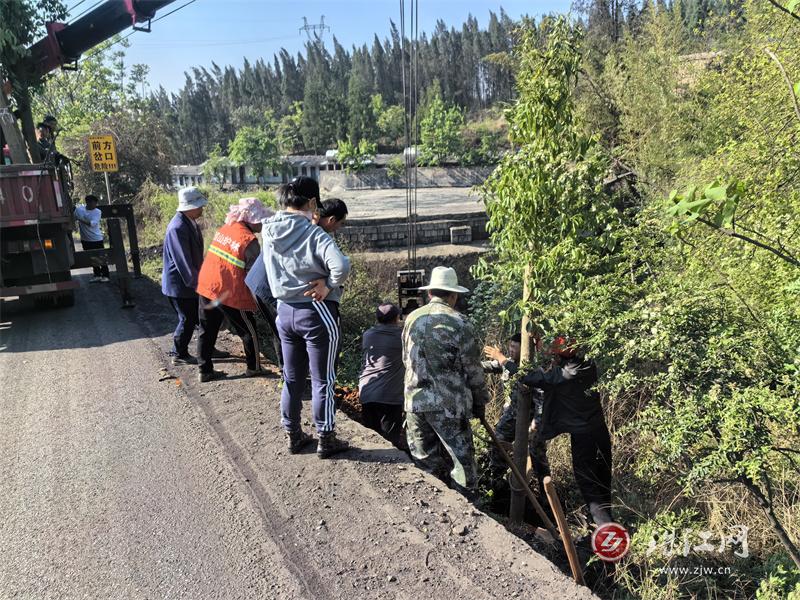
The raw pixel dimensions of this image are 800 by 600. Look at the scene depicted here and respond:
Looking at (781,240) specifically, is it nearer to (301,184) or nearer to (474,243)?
(301,184)

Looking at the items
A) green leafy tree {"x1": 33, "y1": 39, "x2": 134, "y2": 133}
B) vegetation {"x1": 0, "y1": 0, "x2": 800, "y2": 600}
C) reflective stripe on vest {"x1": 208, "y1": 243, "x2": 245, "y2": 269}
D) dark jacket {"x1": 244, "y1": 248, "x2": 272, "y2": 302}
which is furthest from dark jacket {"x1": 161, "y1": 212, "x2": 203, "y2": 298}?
green leafy tree {"x1": 33, "y1": 39, "x2": 134, "y2": 133}

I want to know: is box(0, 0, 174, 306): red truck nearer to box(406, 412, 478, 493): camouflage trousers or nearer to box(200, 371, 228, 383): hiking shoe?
box(200, 371, 228, 383): hiking shoe

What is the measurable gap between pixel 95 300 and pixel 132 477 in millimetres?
6098

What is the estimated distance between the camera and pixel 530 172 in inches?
135

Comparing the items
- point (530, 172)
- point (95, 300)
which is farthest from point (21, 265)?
point (530, 172)

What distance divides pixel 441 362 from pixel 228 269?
2.15 meters

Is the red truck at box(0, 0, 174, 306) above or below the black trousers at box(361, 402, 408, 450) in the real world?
above

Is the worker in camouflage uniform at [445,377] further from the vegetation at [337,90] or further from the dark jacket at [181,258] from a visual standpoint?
the vegetation at [337,90]

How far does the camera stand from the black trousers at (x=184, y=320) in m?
5.37

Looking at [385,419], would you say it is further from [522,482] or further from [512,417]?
[522,482]

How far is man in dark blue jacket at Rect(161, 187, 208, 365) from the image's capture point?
16.8 ft

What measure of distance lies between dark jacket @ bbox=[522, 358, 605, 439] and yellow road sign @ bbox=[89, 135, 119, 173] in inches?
366

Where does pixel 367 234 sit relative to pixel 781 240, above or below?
below

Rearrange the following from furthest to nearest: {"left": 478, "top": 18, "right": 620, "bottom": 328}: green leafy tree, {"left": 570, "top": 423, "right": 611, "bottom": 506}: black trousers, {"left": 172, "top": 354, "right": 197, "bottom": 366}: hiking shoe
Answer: {"left": 172, "top": 354, "right": 197, "bottom": 366}: hiking shoe < {"left": 570, "top": 423, "right": 611, "bottom": 506}: black trousers < {"left": 478, "top": 18, "right": 620, "bottom": 328}: green leafy tree
